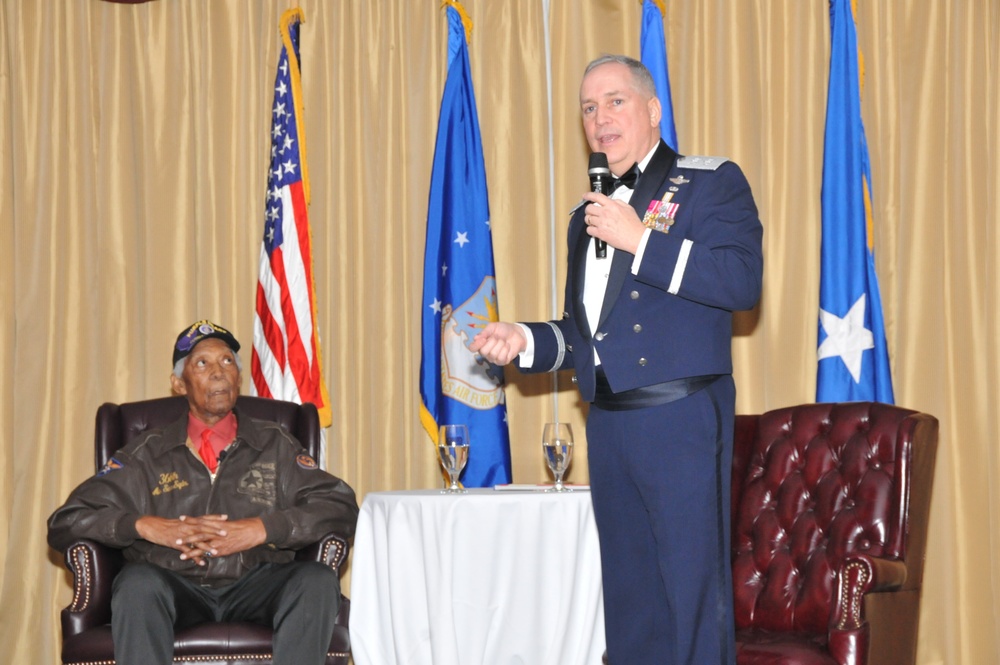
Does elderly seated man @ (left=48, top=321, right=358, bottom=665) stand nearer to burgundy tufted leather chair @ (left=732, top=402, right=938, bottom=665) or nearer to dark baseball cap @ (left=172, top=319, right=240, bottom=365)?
dark baseball cap @ (left=172, top=319, right=240, bottom=365)

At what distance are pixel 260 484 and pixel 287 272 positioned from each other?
145 centimetres

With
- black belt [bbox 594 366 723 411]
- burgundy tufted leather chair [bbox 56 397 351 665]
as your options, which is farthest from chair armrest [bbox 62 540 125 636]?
black belt [bbox 594 366 723 411]

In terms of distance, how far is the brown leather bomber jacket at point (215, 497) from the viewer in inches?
145

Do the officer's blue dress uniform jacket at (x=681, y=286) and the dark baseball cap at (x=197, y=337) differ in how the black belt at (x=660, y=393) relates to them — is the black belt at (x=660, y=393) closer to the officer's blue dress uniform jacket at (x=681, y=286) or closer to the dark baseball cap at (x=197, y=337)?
the officer's blue dress uniform jacket at (x=681, y=286)

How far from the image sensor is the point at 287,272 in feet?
16.7

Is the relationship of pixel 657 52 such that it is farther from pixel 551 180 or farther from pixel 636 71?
pixel 636 71

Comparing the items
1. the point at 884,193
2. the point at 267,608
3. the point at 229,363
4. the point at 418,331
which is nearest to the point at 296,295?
the point at 418,331

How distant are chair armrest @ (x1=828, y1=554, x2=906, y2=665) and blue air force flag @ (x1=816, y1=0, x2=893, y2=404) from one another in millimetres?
1547

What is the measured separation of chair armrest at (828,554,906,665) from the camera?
307 cm

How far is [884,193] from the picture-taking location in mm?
4891

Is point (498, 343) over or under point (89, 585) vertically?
over

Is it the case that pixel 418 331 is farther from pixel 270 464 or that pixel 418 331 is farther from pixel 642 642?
pixel 642 642

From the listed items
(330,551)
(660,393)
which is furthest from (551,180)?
(660,393)

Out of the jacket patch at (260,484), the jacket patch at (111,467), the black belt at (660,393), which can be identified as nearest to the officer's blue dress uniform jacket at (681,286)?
the black belt at (660,393)
